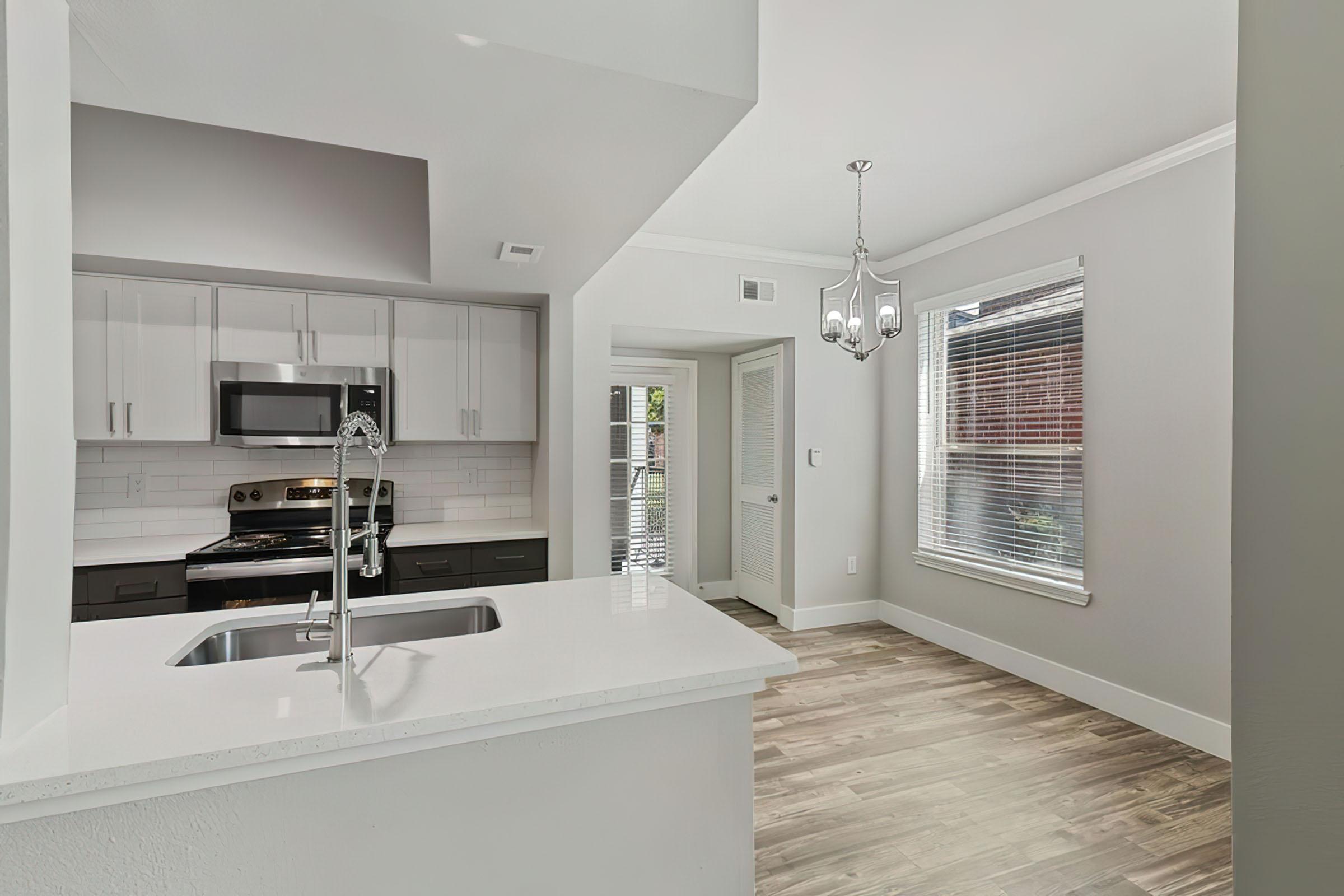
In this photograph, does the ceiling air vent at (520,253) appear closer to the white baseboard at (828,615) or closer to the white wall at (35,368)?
the white wall at (35,368)

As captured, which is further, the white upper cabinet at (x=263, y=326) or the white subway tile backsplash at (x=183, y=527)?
the white subway tile backsplash at (x=183, y=527)

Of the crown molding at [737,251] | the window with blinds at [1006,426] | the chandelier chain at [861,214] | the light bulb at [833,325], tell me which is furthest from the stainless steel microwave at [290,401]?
the window with blinds at [1006,426]

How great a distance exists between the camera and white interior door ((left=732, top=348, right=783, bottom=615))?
4758 millimetres

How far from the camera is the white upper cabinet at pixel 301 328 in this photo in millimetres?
3223

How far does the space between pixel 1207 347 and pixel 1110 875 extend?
2076mm

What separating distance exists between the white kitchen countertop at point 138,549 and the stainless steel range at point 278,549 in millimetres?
95

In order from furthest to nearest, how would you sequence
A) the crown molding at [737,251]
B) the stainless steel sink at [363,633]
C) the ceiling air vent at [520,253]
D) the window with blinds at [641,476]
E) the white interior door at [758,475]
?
the window with blinds at [641,476] < the white interior door at [758,475] < the crown molding at [737,251] < the ceiling air vent at [520,253] < the stainless steel sink at [363,633]

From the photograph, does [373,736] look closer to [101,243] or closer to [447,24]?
[447,24]

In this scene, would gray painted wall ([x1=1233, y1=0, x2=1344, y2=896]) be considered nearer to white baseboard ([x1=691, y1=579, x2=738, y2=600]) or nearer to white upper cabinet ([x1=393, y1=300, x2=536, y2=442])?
white upper cabinet ([x1=393, y1=300, x2=536, y2=442])

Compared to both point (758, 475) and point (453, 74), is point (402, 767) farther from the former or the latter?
point (758, 475)

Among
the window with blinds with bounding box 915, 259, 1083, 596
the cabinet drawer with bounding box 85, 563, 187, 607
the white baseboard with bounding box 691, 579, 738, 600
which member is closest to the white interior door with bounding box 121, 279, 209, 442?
the cabinet drawer with bounding box 85, 563, 187, 607

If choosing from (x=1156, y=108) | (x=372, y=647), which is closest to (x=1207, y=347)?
(x=1156, y=108)

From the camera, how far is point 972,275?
392cm

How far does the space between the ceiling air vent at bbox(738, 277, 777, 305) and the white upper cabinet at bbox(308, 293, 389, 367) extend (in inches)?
85.6
